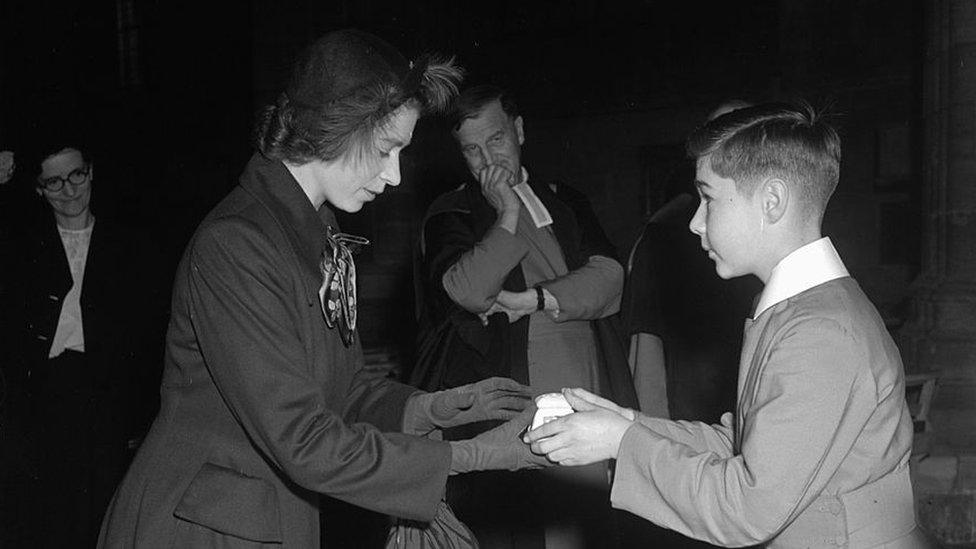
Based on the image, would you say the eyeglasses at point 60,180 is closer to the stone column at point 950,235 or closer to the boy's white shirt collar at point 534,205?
the boy's white shirt collar at point 534,205

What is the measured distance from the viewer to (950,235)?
574 centimetres

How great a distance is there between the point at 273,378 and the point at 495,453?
0.53 m

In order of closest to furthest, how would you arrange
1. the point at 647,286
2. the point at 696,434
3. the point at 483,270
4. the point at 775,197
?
1. the point at 775,197
2. the point at 696,434
3. the point at 483,270
4. the point at 647,286

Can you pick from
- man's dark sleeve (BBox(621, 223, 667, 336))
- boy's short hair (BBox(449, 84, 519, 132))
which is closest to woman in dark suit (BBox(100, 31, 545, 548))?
boy's short hair (BBox(449, 84, 519, 132))

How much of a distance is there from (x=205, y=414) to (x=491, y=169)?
1930 millimetres

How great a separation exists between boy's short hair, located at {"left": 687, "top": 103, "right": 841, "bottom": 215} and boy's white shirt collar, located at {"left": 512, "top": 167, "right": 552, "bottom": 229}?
1633 millimetres

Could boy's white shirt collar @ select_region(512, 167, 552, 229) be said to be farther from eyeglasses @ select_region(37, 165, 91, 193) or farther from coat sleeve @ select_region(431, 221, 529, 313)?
eyeglasses @ select_region(37, 165, 91, 193)

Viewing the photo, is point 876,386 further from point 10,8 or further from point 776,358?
point 10,8

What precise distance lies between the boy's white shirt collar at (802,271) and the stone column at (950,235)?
12.9 ft

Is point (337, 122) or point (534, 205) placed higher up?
point (337, 122)

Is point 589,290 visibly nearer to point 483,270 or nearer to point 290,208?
point 483,270

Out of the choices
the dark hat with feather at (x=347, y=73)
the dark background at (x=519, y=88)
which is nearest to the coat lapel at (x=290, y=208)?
the dark hat with feather at (x=347, y=73)

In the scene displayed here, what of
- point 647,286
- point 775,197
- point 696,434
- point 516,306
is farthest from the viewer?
point 647,286

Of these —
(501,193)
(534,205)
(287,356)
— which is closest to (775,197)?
(287,356)
